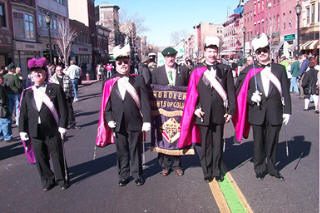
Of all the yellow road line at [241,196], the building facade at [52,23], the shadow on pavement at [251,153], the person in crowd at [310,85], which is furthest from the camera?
the building facade at [52,23]

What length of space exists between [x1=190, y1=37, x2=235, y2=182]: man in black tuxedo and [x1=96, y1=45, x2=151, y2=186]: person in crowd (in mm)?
777

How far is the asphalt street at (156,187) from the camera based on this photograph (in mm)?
3764

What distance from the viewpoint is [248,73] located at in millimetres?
4531

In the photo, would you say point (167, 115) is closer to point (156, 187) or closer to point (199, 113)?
point (199, 113)

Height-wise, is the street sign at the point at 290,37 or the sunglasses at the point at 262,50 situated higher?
the street sign at the point at 290,37

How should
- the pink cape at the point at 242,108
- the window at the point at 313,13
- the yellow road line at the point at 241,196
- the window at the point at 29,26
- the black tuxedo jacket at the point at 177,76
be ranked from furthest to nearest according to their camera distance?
1. the window at the point at 313,13
2. the window at the point at 29,26
3. the black tuxedo jacket at the point at 177,76
4. the pink cape at the point at 242,108
5. the yellow road line at the point at 241,196

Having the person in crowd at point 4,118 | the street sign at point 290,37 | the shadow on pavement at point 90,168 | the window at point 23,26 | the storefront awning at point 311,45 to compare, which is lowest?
the shadow on pavement at point 90,168

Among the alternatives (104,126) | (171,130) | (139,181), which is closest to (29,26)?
(104,126)

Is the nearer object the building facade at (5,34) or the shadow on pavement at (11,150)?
the shadow on pavement at (11,150)

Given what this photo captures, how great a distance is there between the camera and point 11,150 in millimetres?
6934

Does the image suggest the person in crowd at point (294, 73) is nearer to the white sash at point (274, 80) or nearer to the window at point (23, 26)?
the white sash at point (274, 80)

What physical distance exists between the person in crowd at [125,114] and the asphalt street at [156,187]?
37 cm

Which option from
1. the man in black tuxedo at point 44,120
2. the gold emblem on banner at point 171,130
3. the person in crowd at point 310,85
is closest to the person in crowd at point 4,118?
the man in black tuxedo at point 44,120

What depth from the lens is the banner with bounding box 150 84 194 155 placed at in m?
4.56
